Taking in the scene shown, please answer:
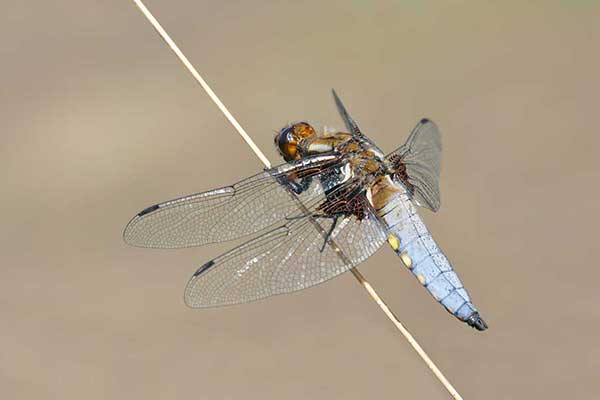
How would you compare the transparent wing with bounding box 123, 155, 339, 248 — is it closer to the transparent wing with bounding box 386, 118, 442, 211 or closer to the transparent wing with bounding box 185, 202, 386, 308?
the transparent wing with bounding box 185, 202, 386, 308

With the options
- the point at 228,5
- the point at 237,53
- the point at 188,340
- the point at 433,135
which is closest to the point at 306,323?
the point at 188,340

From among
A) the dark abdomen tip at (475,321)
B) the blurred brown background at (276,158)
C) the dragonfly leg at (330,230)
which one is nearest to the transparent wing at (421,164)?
the dragonfly leg at (330,230)

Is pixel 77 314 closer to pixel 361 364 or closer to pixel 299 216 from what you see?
pixel 361 364

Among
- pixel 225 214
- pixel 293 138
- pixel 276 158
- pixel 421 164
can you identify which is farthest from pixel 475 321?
pixel 276 158

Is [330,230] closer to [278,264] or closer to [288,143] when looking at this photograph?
[278,264]

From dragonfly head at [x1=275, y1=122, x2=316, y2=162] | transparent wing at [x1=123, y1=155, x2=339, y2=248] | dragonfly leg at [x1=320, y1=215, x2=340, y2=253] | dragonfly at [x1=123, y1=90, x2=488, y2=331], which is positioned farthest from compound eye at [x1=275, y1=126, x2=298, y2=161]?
dragonfly leg at [x1=320, y1=215, x2=340, y2=253]

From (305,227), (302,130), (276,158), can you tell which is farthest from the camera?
(276,158)
